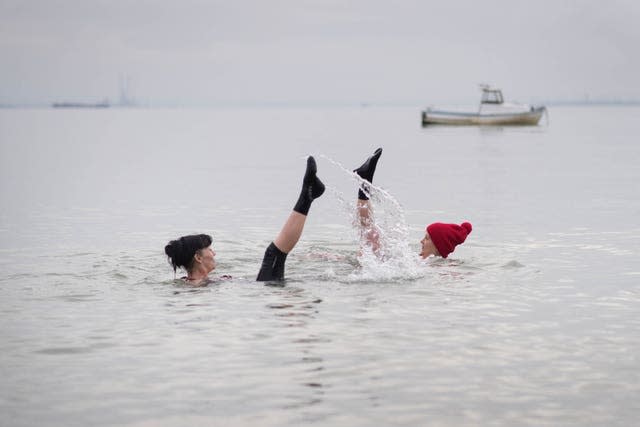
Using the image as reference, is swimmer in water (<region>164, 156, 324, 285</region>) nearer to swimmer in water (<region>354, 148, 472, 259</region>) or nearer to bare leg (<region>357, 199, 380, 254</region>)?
swimmer in water (<region>354, 148, 472, 259</region>)

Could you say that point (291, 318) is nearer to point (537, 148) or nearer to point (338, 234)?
point (338, 234)

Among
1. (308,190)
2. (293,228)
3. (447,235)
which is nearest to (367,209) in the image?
(447,235)

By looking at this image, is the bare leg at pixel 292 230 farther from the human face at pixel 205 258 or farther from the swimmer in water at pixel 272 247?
the human face at pixel 205 258

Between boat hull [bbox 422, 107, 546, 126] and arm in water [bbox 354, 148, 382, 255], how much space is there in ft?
311

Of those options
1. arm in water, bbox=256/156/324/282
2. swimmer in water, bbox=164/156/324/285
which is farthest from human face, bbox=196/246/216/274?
arm in water, bbox=256/156/324/282

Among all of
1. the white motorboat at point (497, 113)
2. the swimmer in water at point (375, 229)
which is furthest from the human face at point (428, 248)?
the white motorboat at point (497, 113)

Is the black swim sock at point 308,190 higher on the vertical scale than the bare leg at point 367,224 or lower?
higher

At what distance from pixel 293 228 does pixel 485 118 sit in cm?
9858

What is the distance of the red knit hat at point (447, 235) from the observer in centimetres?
1508

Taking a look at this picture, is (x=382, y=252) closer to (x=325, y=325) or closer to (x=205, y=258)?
(x=205, y=258)

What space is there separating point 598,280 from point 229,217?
39.1 ft

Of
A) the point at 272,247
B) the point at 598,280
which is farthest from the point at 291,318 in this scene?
the point at 598,280

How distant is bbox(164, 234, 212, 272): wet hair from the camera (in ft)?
41.6

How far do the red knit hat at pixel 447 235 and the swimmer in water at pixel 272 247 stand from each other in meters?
3.09
